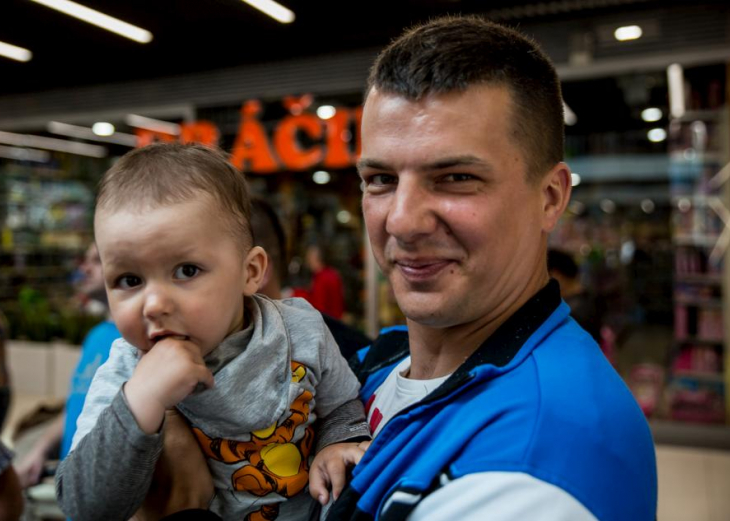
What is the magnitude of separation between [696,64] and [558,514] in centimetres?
549

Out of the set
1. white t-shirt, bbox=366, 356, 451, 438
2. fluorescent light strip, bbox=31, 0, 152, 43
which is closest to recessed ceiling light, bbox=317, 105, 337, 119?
fluorescent light strip, bbox=31, 0, 152, 43

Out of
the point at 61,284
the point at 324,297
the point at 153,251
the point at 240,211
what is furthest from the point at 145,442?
the point at 61,284

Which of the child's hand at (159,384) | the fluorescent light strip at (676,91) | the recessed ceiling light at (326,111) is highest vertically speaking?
the recessed ceiling light at (326,111)

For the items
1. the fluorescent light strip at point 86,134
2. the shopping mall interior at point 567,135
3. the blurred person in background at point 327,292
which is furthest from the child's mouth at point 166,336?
the fluorescent light strip at point 86,134

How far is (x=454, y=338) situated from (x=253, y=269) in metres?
0.39

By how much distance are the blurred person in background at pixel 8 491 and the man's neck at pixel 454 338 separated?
1.11 m

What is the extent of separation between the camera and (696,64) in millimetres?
5258

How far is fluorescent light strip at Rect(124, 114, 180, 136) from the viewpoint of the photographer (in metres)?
7.52

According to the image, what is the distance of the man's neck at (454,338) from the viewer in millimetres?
1124

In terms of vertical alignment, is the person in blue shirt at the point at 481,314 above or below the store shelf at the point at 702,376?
above

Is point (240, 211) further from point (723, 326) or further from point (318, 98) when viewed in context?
point (318, 98)

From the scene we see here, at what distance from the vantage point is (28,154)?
28.7 ft

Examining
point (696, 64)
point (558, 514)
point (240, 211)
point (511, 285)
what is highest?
point (696, 64)

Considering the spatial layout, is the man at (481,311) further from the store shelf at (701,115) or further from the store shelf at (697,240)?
the store shelf at (701,115)
